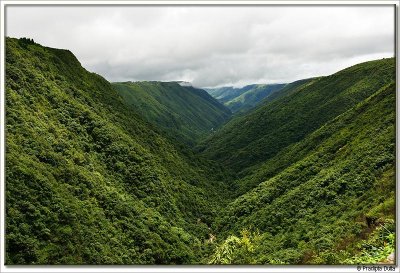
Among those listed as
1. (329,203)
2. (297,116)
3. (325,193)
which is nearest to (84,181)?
(329,203)

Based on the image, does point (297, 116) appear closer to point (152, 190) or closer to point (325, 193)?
point (325, 193)

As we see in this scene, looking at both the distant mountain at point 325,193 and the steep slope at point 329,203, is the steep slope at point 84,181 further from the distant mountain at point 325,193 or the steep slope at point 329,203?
the steep slope at point 329,203

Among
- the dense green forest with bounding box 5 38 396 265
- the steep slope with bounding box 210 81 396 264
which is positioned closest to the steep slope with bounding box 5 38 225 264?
the dense green forest with bounding box 5 38 396 265

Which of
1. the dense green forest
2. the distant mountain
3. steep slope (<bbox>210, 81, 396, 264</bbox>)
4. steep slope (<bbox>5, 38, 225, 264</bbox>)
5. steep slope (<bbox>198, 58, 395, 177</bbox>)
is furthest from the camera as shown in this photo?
steep slope (<bbox>198, 58, 395, 177</bbox>)

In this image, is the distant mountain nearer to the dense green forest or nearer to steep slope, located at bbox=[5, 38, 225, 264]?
Result: the dense green forest

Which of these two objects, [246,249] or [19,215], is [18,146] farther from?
[246,249]

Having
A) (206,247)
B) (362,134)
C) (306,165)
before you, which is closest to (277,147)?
(306,165)
